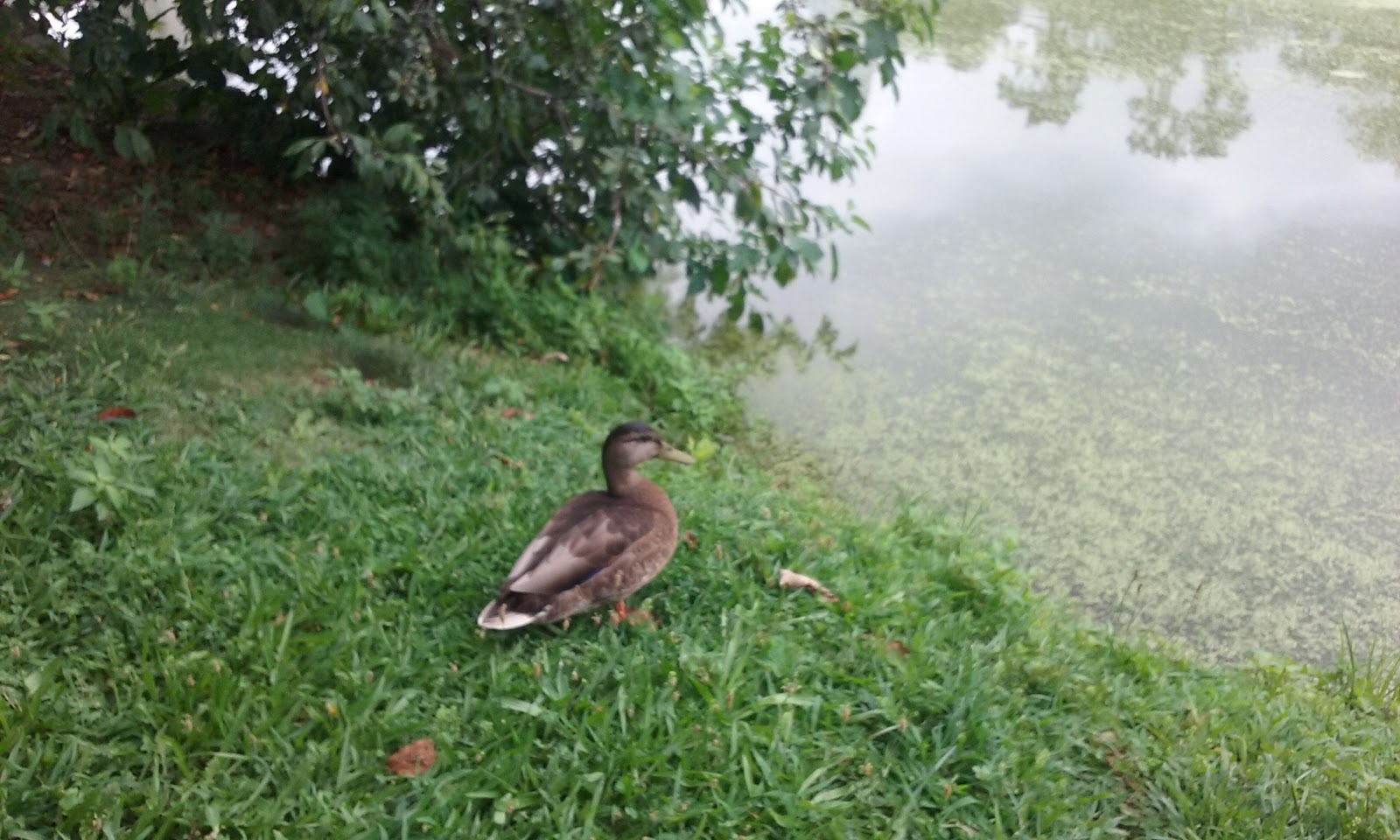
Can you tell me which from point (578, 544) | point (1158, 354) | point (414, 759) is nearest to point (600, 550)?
point (578, 544)

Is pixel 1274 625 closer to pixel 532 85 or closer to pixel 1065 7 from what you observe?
pixel 532 85

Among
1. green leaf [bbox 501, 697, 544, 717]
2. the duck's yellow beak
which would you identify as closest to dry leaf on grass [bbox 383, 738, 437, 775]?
green leaf [bbox 501, 697, 544, 717]

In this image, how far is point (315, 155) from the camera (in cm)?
309

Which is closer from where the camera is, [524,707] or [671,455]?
[524,707]

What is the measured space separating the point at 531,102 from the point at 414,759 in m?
2.60

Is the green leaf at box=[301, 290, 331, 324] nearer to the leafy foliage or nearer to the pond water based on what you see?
the leafy foliage

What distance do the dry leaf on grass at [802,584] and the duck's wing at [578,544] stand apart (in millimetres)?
389

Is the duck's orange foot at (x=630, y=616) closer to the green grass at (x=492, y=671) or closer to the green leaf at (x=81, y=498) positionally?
the green grass at (x=492, y=671)

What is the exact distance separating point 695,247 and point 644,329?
40 cm

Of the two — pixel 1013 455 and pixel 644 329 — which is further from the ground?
pixel 644 329

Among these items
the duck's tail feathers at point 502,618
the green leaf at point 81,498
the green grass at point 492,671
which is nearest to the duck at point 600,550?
the duck's tail feathers at point 502,618

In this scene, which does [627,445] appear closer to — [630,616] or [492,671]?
[630,616]

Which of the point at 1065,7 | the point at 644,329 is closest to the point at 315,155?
the point at 644,329

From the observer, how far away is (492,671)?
2248 millimetres
